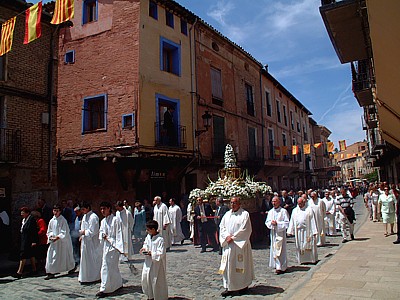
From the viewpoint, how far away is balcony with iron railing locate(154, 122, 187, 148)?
16.1 m

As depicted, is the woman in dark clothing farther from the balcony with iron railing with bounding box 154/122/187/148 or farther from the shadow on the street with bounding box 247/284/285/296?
the balcony with iron railing with bounding box 154/122/187/148

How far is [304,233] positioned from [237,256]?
3.23 meters

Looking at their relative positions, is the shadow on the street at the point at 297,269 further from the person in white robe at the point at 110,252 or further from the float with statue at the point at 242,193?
the person in white robe at the point at 110,252

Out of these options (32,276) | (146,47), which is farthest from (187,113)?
(32,276)

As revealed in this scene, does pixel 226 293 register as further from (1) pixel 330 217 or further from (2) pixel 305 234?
(1) pixel 330 217

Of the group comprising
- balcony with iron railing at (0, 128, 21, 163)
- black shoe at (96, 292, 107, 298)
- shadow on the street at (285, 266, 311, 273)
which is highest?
balcony with iron railing at (0, 128, 21, 163)

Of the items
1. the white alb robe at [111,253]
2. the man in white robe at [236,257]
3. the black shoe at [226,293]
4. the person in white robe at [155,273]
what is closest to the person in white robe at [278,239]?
the man in white robe at [236,257]

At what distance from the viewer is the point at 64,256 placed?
8953mm

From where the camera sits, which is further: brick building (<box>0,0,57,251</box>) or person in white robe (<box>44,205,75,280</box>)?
brick building (<box>0,0,57,251</box>)

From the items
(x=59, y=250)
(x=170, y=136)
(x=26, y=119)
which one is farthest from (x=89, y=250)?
(x=170, y=136)

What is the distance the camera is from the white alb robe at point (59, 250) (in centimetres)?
874

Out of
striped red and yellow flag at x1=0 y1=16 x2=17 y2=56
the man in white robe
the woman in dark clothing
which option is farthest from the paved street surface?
striped red and yellow flag at x1=0 y1=16 x2=17 y2=56

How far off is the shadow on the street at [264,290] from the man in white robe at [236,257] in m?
0.19

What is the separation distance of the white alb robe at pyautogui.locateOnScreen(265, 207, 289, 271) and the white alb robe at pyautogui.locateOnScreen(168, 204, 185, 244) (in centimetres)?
575
